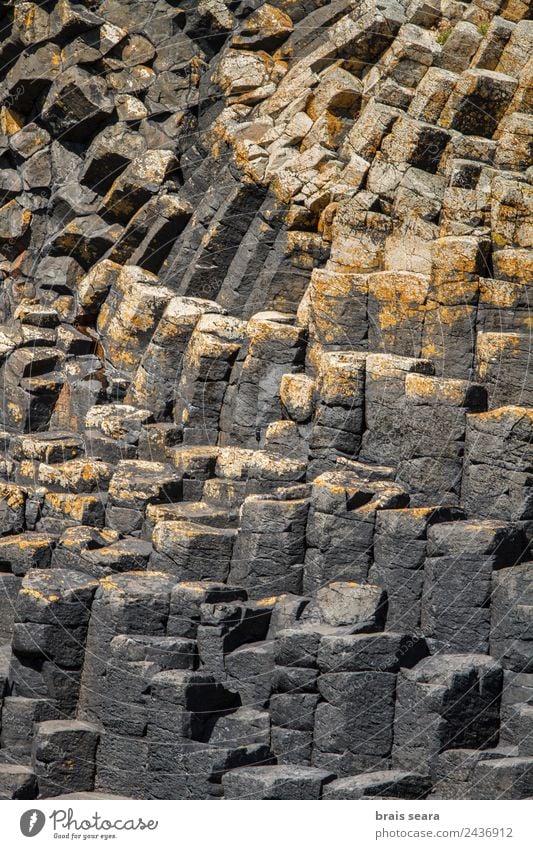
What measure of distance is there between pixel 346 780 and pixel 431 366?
969cm

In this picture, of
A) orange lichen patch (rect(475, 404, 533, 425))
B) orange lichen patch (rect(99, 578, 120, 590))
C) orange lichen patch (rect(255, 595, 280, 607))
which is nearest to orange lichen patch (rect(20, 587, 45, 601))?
orange lichen patch (rect(99, 578, 120, 590))

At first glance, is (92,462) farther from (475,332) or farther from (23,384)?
(475,332)

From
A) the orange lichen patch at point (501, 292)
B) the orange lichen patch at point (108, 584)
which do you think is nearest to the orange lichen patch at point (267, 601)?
the orange lichen patch at point (108, 584)

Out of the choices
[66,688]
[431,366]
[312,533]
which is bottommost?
[66,688]

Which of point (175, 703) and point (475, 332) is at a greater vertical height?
point (475, 332)

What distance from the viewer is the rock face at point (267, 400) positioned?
1259 inches

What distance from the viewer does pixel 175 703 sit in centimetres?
3228

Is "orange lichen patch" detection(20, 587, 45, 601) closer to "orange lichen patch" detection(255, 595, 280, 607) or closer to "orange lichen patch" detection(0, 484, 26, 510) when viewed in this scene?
"orange lichen patch" detection(0, 484, 26, 510)

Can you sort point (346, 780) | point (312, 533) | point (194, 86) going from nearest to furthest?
point (346, 780), point (312, 533), point (194, 86)

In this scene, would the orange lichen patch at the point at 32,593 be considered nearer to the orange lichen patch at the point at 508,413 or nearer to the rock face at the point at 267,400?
the rock face at the point at 267,400

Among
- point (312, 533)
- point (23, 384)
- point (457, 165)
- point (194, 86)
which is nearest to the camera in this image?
point (312, 533)

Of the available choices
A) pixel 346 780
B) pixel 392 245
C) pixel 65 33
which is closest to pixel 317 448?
pixel 392 245

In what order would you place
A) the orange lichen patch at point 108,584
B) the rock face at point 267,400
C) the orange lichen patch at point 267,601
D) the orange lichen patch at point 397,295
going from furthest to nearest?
the orange lichen patch at point 397,295 < the orange lichen patch at point 108,584 < the orange lichen patch at point 267,601 < the rock face at point 267,400

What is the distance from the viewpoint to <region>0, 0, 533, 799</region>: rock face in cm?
3198
